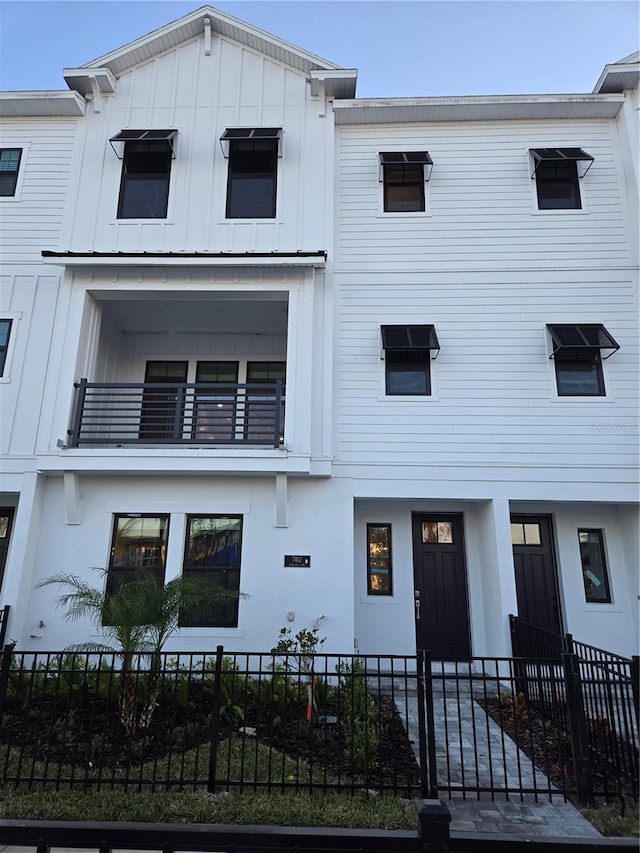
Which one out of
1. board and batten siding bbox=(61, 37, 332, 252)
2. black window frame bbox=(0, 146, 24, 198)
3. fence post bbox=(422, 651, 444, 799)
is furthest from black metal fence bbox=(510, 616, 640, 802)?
black window frame bbox=(0, 146, 24, 198)

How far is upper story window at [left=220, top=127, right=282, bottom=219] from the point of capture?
10.7 meters

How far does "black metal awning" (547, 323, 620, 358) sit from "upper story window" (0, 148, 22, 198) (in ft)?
37.6

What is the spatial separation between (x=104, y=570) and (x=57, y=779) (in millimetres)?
3962

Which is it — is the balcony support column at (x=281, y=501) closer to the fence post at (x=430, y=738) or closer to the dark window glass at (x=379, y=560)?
the dark window glass at (x=379, y=560)

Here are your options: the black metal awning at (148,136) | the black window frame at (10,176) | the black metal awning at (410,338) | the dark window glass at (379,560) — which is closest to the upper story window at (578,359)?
the black metal awning at (410,338)

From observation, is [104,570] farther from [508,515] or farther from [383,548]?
[508,515]

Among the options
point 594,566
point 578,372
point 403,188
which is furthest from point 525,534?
point 403,188

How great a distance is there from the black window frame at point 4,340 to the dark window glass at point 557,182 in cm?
1094

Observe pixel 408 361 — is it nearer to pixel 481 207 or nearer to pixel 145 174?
pixel 481 207

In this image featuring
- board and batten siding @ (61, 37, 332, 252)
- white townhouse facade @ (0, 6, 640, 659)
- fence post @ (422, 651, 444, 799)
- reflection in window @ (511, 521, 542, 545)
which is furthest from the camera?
board and batten siding @ (61, 37, 332, 252)

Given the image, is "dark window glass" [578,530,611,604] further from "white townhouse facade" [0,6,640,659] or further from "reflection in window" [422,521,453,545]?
"reflection in window" [422,521,453,545]

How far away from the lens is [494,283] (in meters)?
10.4

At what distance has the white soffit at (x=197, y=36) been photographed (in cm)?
1109

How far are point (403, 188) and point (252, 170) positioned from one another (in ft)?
10.4
